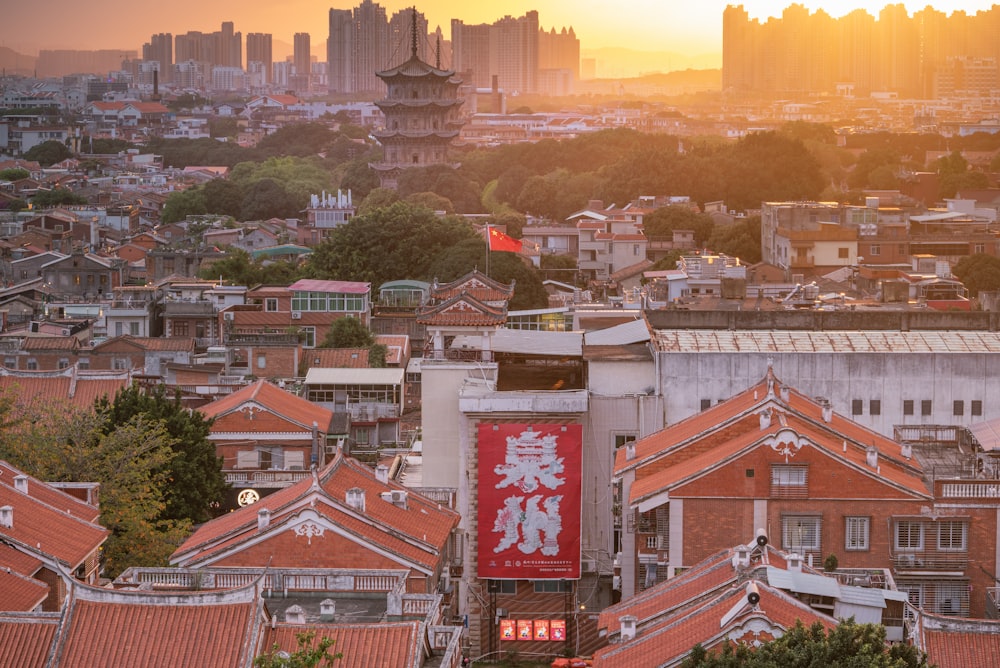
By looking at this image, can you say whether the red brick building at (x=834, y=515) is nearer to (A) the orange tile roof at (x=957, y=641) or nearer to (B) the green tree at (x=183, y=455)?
(A) the orange tile roof at (x=957, y=641)

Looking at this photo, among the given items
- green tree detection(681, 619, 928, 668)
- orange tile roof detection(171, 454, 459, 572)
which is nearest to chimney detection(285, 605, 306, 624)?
orange tile roof detection(171, 454, 459, 572)

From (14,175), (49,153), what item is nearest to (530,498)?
(14,175)

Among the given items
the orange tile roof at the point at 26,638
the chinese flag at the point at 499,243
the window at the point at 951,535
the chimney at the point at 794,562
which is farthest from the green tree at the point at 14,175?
the chimney at the point at 794,562

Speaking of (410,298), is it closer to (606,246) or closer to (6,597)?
(606,246)

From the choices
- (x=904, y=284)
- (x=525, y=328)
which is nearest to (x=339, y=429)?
(x=525, y=328)

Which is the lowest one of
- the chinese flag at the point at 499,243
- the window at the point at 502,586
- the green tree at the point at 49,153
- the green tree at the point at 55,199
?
the window at the point at 502,586

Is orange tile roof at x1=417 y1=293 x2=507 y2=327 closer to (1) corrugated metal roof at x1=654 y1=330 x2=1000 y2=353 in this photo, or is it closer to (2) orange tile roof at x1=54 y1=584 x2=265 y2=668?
(1) corrugated metal roof at x1=654 y1=330 x2=1000 y2=353
